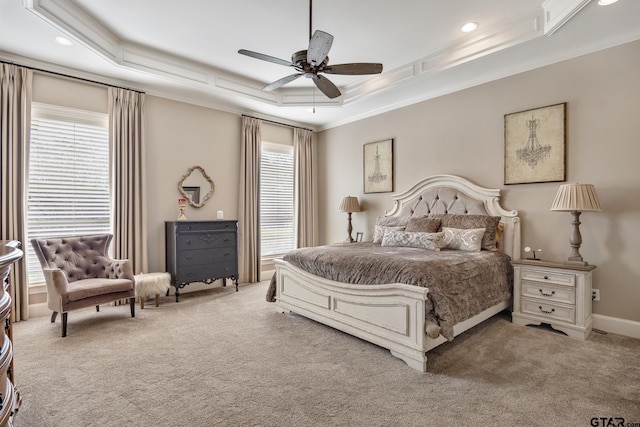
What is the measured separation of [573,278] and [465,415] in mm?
1989

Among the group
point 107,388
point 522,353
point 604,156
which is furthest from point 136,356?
point 604,156

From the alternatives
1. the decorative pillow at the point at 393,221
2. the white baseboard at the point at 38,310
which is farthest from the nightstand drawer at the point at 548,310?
the white baseboard at the point at 38,310

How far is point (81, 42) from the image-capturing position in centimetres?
315

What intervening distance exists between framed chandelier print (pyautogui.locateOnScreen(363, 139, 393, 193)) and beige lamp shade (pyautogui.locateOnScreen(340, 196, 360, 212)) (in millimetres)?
295

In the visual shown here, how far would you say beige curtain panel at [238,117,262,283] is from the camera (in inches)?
210

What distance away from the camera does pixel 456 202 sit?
4273 millimetres

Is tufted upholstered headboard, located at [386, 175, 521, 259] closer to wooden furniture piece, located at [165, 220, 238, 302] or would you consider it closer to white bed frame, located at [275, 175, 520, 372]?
white bed frame, located at [275, 175, 520, 372]

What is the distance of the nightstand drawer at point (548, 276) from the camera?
3.06 metres

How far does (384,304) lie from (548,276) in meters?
1.79

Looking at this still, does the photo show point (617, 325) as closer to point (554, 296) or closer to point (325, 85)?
point (554, 296)

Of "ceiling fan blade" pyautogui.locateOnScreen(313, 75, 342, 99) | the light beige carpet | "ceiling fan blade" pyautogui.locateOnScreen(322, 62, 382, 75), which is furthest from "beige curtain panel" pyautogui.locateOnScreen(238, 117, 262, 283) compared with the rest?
"ceiling fan blade" pyautogui.locateOnScreen(322, 62, 382, 75)

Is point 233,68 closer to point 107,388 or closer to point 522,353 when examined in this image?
point 107,388

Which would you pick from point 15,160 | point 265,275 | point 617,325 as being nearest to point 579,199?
point 617,325

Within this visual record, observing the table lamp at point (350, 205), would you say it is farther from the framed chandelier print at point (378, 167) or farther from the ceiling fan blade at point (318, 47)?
the ceiling fan blade at point (318, 47)
